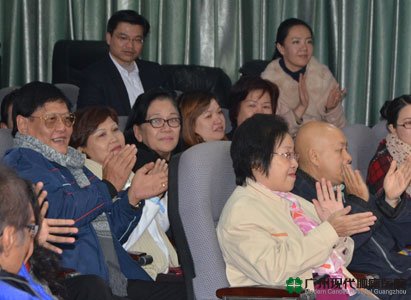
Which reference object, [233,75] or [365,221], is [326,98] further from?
[365,221]

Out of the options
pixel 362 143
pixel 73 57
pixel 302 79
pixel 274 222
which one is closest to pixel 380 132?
pixel 362 143

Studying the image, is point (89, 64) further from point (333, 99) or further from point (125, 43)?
point (333, 99)

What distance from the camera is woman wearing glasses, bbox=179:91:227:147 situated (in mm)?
4234

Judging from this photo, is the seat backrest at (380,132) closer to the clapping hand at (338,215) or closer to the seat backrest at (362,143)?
the seat backrest at (362,143)

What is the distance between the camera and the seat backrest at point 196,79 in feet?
19.0

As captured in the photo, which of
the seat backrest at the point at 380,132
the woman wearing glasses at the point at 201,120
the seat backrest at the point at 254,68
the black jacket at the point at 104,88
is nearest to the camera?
the woman wearing glasses at the point at 201,120

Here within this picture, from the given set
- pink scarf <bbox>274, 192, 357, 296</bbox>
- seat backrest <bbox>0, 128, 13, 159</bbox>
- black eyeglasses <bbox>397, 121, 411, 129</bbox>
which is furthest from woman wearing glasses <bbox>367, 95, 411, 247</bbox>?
seat backrest <bbox>0, 128, 13, 159</bbox>

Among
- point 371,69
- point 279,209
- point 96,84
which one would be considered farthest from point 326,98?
point 279,209

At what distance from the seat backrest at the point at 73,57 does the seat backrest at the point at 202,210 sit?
2.41 meters

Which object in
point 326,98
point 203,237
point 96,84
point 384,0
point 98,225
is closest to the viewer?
point 203,237

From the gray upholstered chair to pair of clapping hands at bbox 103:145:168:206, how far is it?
0.98 feet

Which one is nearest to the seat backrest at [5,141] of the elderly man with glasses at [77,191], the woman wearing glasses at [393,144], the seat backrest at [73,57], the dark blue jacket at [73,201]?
the elderly man with glasses at [77,191]

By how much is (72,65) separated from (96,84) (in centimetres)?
56

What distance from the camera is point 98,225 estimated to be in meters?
3.42
